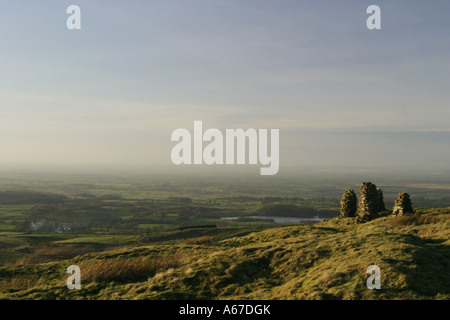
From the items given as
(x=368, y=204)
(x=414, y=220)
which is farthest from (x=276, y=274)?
(x=368, y=204)

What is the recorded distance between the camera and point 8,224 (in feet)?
262

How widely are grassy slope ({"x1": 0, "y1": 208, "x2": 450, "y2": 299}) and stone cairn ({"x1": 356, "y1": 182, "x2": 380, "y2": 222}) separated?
8.68 m

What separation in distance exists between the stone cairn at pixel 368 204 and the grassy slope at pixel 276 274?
28.5ft

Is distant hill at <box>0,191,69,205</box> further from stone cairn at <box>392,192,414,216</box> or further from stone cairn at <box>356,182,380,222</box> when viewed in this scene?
stone cairn at <box>392,192,414,216</box>

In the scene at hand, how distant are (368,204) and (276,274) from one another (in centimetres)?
1709

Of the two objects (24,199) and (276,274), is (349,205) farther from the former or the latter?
(24,199)

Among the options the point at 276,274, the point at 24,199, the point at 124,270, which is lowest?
the point at 24,199

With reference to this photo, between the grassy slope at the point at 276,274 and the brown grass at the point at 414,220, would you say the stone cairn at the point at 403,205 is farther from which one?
the grassy slope at the point at 276,274

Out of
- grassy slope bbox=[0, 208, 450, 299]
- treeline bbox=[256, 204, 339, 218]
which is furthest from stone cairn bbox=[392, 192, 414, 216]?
treeline bbox=[256, 204, 339, 218]

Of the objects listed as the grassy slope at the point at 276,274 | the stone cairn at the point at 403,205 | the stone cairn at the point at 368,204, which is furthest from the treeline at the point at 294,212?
the grassy slope at the point at 276,274

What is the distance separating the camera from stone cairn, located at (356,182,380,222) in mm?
26163

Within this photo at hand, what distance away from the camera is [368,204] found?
26.3 metres
